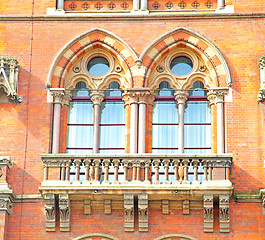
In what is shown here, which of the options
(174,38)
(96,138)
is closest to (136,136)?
(96,138)

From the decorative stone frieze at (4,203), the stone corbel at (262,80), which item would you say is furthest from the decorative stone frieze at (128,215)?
the stone corbel at (262,80)

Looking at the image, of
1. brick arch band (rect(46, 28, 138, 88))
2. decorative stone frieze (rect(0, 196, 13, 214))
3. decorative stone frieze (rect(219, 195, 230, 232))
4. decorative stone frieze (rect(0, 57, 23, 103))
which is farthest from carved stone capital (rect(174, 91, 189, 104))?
decorative stone frieze (rect(0, 196, 13, 214))

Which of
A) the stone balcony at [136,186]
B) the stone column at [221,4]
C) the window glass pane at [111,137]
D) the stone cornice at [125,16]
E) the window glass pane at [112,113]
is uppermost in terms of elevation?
the stone column at [221,4]

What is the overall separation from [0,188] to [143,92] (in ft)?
14.8

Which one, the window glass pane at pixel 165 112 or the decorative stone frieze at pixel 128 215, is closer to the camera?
the decorative stone frieze at pixel 128 215

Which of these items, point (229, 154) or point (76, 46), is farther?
point (76, 46)

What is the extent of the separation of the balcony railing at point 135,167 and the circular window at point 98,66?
303 cm

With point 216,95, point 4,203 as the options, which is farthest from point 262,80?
A: point 4,203

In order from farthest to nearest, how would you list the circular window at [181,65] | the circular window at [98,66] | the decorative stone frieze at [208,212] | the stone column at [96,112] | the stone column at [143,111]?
the circular window at [98,66]
the circular window at [181,65]
the stone column at [96,112]
the stone column at [143,111]
the decorative stone frieze at [208,212]

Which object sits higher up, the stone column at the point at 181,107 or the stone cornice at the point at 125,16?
the stone cornice at the point at 125,16

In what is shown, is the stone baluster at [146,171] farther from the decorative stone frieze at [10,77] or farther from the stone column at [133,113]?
the decorative stone frieze at [10,77]

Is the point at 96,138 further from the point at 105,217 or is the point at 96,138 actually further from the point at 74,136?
the point at 105,217

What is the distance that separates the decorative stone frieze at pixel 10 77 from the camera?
26.4 metres

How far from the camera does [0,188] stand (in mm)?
25047
